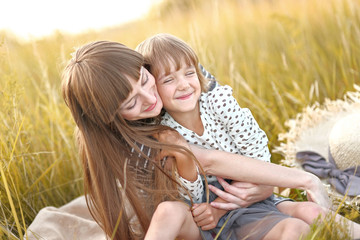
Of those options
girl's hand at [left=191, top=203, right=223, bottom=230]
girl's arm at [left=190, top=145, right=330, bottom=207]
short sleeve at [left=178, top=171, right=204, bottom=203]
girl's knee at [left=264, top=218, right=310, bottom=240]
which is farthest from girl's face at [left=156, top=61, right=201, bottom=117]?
girl's knee at [left=264, top=218, right=310, bottom=240]

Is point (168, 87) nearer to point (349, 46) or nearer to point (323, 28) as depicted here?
point (349, 46)

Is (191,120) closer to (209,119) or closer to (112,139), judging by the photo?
(209,119)

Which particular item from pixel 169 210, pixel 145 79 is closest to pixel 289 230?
pixel 169 210

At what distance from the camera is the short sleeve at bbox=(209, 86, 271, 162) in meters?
1.85

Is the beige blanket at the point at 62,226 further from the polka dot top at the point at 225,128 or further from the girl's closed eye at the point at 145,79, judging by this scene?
the girl's closed eye at the point at 145,79

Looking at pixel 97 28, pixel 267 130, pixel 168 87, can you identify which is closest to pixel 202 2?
pixel 97 28

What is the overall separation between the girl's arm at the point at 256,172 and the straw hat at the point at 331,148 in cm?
20

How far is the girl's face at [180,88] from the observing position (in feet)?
5.96

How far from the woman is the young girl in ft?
0.27

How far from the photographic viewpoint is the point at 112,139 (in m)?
1.86

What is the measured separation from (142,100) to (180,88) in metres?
0.18

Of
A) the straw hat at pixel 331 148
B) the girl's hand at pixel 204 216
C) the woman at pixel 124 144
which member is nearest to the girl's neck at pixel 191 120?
the woman at pixel 124 144

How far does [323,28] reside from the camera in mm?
3928

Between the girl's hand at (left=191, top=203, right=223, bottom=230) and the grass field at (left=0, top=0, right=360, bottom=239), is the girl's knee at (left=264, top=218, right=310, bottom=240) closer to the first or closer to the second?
the grass field at (left=0, top=0, right=360, bottom=239)
